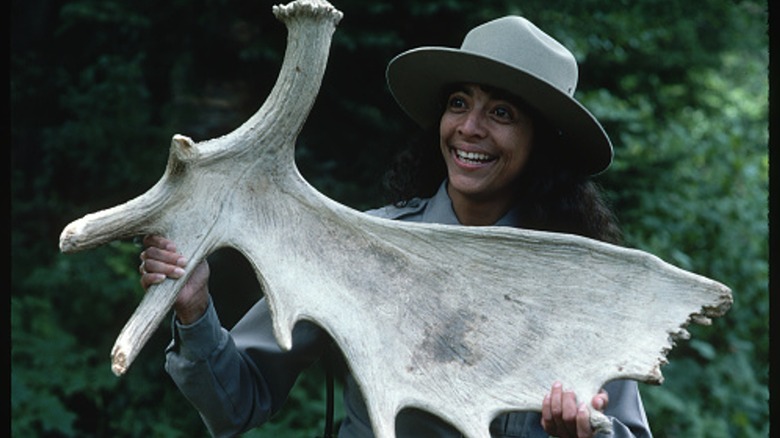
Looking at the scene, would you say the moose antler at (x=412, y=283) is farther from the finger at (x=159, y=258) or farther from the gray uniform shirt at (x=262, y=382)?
the gray uniform shirt at (x=262, y=382)

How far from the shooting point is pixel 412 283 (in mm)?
2154

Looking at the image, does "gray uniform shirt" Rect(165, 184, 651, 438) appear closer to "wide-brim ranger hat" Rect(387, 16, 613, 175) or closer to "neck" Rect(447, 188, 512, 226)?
"neck" Rect(447, 188, 512, 226)

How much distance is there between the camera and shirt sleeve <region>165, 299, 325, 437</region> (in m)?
2.18

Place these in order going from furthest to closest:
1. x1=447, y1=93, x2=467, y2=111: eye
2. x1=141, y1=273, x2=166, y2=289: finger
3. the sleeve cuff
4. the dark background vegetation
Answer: the dark background vegetation, x1=447, y1=93, x2=467, y2=111: eye, the sleeve cuff, x1=141, y1=273, x2=166, y2=289: finger

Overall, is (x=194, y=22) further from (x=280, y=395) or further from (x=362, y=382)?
(x=362, y=382)

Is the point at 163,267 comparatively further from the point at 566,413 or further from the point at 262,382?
the point at 566,413

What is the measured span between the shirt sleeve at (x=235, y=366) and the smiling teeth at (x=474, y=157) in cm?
51

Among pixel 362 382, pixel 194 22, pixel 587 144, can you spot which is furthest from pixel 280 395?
pixel 194 22

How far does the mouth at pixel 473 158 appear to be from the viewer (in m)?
2.30

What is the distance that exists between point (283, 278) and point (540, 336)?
53 cm

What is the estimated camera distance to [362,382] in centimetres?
204

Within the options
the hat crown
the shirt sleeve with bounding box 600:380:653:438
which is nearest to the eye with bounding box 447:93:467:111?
the hat crown

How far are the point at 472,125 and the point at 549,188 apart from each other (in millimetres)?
293

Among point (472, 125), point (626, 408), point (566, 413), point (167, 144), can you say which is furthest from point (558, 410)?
point (167, 144)
